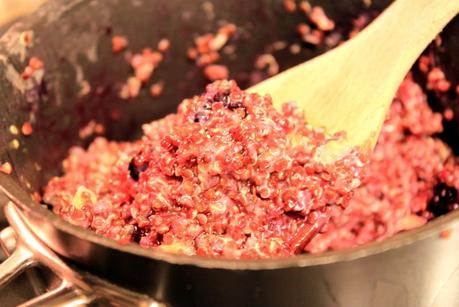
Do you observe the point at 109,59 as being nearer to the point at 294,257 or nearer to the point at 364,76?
the point at 364,76

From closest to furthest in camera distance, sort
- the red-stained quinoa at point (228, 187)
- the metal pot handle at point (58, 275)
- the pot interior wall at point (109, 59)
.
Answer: the metal pot handle at point (58, 275)
the red-stained quinoa at point (228, 187)
the pot interior wall at point (109, 59)

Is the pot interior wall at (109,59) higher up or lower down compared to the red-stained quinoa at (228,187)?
higher up

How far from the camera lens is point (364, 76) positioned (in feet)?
4.07

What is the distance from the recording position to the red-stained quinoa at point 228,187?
1002 millimetres

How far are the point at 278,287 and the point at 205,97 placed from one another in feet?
1.67

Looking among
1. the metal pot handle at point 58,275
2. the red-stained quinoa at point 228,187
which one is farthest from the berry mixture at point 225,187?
the metal pot handle at point 58,275

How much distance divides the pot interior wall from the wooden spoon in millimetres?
103

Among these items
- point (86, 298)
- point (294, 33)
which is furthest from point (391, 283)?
point (294, 33)

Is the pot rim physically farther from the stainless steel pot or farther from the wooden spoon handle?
the wooden spoon handle

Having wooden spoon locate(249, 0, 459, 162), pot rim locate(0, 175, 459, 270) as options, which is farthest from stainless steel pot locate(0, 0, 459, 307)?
wooden spoon locate(249, 0, 459, 162)

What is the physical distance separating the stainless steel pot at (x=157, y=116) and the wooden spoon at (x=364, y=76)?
11 centimetres

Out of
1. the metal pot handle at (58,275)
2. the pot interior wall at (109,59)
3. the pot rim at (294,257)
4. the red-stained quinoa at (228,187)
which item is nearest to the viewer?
the pot rim at (294,257)

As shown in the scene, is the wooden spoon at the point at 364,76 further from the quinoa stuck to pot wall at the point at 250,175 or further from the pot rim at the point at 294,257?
the pot rim at the point at 294,257

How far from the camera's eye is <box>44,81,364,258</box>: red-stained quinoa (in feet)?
3.29
